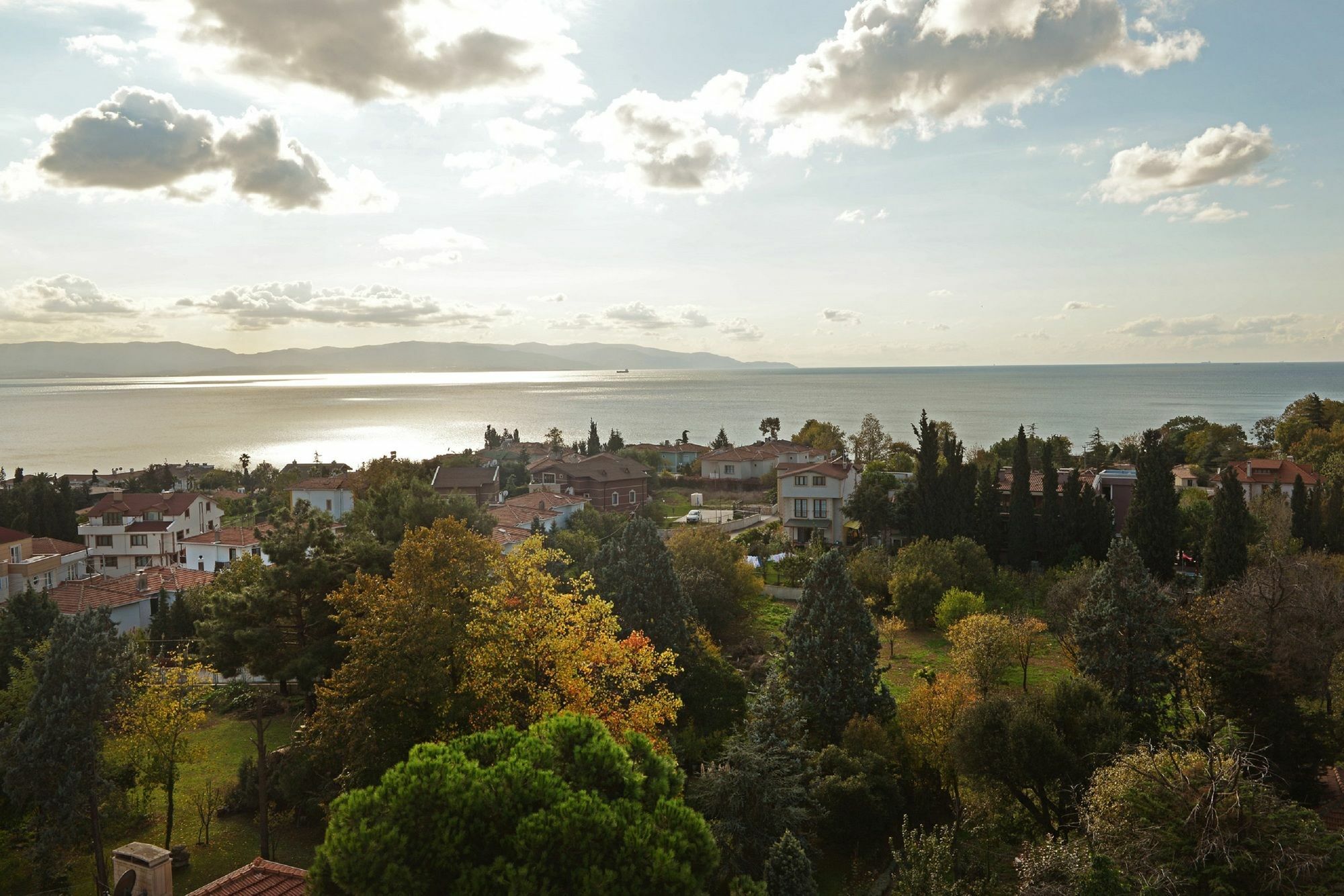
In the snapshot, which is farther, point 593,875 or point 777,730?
point 777,730

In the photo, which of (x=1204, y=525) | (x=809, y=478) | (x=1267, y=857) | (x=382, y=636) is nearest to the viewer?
(x=1267, y=857)

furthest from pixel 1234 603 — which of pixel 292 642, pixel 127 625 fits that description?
pixel 127 625

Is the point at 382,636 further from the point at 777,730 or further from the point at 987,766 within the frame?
the point at 987,766

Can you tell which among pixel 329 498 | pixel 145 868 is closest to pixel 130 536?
pixel 329 498

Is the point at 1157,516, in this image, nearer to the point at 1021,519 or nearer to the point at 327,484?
the point at 1021,519

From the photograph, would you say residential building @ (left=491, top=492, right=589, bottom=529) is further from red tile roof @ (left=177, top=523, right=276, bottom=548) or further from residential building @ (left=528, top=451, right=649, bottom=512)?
red tile roof @ (left=177, top=523, right=276, bottom=548)

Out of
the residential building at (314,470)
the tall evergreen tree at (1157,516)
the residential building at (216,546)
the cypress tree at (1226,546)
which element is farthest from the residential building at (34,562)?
the tall evergreen tree at (1157,516)
